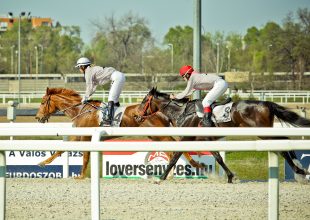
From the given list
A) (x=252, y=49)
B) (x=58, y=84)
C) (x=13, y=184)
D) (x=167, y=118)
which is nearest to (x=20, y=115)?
(x=167, y=118)

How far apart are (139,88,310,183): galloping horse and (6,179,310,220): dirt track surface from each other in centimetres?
240

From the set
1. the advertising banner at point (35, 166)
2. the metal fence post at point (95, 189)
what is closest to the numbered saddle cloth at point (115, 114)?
the advertising banner at point (35, 166)

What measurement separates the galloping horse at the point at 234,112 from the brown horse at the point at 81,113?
6.4 inches

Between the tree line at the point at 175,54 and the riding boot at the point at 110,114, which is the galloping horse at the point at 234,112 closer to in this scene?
the riding boot at the point at 110,114

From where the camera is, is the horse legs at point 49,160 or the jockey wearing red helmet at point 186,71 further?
the jockey wearing red helmet at point 186,71

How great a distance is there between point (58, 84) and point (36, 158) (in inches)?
1783

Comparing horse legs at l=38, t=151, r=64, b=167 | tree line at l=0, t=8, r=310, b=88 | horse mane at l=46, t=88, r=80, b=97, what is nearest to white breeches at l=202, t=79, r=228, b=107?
horse legs at l=38, t=151, r=64, b=167

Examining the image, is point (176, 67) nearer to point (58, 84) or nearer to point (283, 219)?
point (58, 84)

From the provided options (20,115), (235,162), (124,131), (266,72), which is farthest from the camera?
(266,72)

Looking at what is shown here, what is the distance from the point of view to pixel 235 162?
14.4 metres

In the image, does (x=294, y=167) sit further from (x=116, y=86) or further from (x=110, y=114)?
(x=116, y=86)

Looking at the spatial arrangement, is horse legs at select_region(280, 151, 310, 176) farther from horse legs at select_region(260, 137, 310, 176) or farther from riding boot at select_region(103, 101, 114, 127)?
riding boot at select_region(103, 101, 114, 127)

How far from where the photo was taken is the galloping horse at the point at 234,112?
11.1 metres

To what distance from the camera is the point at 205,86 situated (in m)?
11.8
